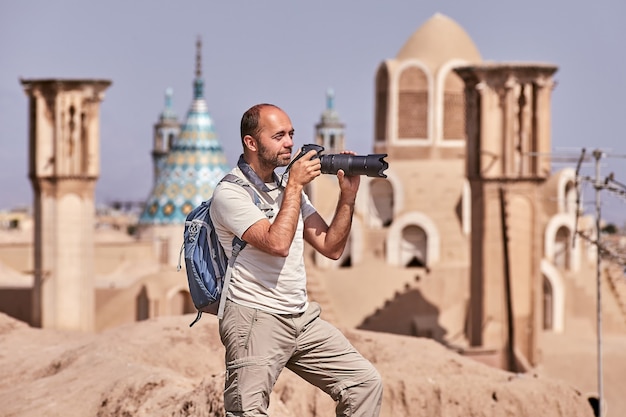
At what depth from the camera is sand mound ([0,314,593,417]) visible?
7.44m

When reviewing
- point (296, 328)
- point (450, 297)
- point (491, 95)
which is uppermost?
point (491, 95)

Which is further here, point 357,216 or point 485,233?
point 357,216

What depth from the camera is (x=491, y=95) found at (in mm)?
18797

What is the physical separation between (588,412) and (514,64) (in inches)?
399

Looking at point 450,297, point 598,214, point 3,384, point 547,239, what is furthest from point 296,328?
point 547,239

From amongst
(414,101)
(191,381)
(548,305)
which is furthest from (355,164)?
(414,101)

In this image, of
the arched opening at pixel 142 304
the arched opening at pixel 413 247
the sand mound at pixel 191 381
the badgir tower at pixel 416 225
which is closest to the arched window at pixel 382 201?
the badgir tower at pixel 416 225

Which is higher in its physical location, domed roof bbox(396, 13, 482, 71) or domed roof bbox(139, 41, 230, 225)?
domed roof bbox(396, 13, 482, 71)

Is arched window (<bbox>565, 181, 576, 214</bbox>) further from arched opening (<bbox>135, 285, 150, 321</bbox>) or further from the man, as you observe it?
the man

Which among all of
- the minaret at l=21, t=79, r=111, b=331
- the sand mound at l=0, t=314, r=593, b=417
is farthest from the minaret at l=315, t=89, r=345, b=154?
the sand mound at l=0, t=314, r=593, b=417

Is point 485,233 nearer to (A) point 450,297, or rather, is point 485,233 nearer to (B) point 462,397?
(A) point 450,297

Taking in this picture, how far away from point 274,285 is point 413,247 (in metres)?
21.2

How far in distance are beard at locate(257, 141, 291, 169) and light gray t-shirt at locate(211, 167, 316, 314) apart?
0.52 feet

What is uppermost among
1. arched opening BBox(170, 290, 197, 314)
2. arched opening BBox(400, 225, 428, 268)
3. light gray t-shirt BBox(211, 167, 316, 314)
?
light gray t-shirt BBox(211, 167, 316, 314)
